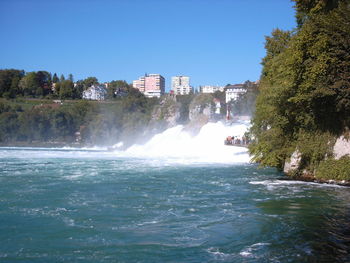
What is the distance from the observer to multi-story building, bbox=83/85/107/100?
15200 centimetres

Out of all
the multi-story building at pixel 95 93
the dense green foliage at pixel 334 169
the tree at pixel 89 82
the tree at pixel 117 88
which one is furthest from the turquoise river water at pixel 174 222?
the tree at pixel 89 82

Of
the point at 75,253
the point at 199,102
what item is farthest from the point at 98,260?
the point at 199,102

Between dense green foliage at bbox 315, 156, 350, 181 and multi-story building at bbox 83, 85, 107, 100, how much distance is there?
5441 inches

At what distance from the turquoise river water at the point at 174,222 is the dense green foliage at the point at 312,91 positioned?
2.97 meters

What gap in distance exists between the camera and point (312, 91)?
16750mm

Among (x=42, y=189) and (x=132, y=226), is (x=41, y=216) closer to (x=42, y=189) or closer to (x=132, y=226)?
(x=132, y=226)

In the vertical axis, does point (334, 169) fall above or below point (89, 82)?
below

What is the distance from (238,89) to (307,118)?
388 feet

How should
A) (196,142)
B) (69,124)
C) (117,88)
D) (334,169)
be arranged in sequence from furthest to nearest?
1. (117,88)
2. (69,124)
3. (196,142)
4. (334,169)

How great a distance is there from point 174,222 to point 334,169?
33.2 feet

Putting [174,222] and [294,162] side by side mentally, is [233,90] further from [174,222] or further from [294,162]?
[174,222]

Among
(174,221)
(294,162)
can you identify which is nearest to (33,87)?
(294,162)

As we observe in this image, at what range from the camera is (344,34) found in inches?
653

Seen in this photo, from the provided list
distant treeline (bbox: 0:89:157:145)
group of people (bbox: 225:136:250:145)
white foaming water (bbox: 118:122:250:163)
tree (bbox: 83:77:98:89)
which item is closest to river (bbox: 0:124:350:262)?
group of people (bbox: 225:136:250:145)
